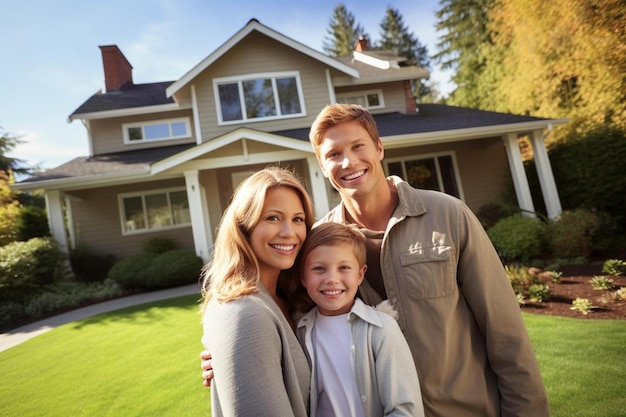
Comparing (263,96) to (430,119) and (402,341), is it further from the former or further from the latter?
(402,341)

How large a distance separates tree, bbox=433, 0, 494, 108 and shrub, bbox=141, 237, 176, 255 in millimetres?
21774

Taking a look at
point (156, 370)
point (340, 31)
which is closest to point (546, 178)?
point (156, 370)

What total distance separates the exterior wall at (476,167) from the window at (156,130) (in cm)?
822

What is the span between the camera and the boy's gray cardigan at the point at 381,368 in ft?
4.60

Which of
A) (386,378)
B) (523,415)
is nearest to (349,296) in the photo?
(386,378)

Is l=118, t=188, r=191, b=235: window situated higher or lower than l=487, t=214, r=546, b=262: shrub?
higher

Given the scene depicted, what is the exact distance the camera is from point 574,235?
27.6 feet

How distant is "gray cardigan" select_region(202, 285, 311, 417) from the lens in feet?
3.79

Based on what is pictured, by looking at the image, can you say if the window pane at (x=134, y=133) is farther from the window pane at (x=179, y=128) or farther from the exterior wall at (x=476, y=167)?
the exterior wall at (x=476, y=167)

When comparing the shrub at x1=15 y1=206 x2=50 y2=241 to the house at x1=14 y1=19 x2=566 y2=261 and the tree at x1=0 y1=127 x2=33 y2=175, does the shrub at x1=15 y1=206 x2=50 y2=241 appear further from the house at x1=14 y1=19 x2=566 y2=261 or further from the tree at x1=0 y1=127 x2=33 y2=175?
the tree at x1=0 y1=127 x2=33 y2=175

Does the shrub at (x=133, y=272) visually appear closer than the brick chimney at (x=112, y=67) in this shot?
Yes

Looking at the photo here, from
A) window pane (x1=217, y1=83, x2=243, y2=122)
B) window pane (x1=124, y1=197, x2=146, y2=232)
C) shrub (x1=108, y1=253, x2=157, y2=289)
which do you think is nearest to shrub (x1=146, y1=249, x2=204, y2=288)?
shrub (x1=108, y1=253, x2=157, y2=289)

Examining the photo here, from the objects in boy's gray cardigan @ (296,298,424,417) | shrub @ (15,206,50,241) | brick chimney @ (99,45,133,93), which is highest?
brick chimney @ (99,45,133,93)

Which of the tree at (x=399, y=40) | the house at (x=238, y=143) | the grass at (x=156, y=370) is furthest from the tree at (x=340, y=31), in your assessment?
the grass at (x=156, y=370)
